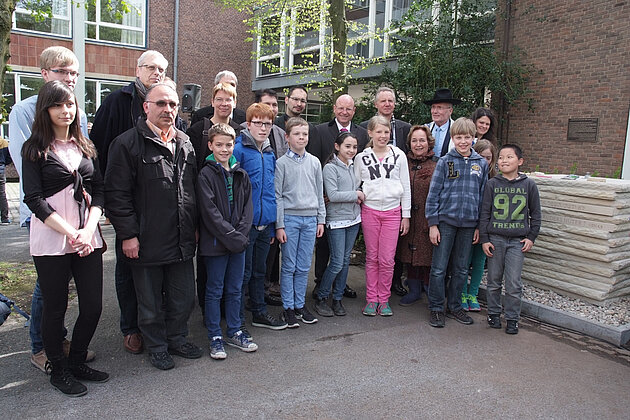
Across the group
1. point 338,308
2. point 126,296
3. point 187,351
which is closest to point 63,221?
point 126,296

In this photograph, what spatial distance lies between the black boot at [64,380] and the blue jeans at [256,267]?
1.42 m

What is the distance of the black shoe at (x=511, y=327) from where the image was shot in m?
4.70

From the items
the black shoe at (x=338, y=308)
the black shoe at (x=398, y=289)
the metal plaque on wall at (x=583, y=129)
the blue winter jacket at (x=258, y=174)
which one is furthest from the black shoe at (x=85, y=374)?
the metal plaque on wall at (x=583, y=129)

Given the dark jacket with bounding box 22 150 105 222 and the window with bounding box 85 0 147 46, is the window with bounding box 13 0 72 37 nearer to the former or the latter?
the window with bounding box 85 0 147 46

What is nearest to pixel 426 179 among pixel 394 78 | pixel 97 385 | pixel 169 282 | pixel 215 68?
pixel 169 282

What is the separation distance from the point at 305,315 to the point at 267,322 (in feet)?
1.28

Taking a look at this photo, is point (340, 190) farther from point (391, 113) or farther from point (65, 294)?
point (65, 294)

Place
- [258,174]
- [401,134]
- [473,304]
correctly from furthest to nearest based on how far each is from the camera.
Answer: [401,134]
[473,304]
[258,174]

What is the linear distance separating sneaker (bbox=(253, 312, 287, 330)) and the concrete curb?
2672 mm

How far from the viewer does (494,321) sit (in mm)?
4867

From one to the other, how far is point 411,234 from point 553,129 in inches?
283

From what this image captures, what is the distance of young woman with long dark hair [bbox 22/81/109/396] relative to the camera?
312 centimetres

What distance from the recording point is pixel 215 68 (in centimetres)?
2177

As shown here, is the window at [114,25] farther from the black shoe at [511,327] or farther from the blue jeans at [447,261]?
the black shoe at [511,327]
